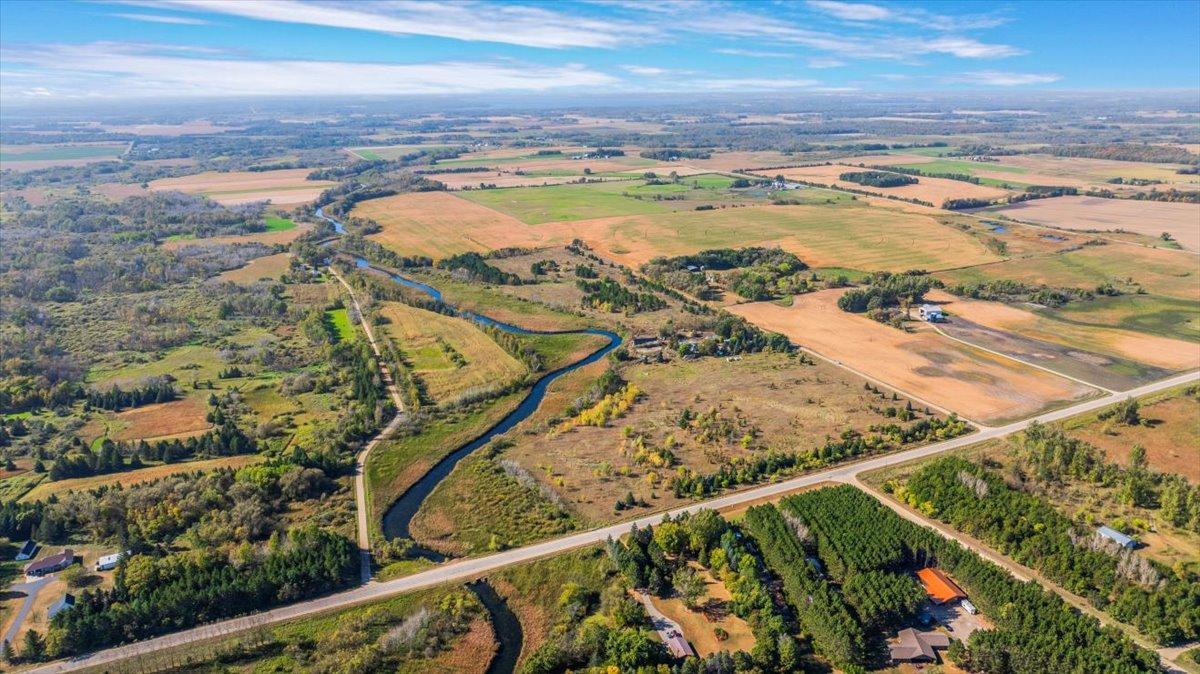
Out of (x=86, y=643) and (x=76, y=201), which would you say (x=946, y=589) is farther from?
(x=76, y=201)

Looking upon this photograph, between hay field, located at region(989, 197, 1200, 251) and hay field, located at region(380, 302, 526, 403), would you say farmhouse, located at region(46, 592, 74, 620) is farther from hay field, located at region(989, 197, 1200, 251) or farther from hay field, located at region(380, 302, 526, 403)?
hay field, located at region(989, 197, 1200, 251)

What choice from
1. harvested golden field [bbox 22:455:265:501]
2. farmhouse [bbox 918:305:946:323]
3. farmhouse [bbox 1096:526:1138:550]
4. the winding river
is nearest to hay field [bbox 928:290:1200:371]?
farmhouse [bbox 918:305:946:323]

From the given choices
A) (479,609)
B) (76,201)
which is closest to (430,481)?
(479,609)

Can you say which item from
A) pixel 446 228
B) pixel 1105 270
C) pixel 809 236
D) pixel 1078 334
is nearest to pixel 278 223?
pixel 446 228

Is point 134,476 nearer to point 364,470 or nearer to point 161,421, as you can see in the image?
point 161,421

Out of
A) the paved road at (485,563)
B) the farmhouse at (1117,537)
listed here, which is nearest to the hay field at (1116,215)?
the paved road at (485,563)

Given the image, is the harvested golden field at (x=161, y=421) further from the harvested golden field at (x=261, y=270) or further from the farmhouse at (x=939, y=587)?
the farmhouse at (x=939, y=587)
